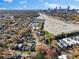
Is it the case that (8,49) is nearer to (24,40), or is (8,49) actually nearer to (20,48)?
(20,48)

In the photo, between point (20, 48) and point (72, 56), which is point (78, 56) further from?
point (20, 48)

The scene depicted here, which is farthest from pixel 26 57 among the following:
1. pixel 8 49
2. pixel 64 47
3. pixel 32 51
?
pixel 64 47

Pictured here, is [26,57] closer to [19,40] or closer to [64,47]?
[64,47]

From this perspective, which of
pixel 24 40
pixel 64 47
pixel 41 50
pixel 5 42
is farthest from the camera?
pixel 24 40

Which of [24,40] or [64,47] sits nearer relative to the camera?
[64,47]

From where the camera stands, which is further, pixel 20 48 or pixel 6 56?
pixel 20 48

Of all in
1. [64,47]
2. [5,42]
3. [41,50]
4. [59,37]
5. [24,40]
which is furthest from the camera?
[59,37]

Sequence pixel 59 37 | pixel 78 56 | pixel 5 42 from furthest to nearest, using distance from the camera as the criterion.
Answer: pixel 59 37 → pixel 5 42 → pixel 78 56

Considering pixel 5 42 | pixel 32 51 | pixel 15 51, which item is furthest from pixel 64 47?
pixel 5 42

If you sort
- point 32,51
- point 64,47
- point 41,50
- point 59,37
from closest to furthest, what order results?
point 41,50 → point 32,51 → point 64,47 → point 59,37
